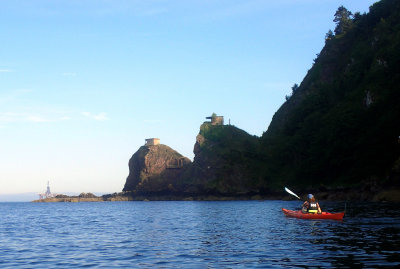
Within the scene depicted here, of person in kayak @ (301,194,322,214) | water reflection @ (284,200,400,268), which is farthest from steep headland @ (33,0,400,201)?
water reflection @ (284,200,400,268)

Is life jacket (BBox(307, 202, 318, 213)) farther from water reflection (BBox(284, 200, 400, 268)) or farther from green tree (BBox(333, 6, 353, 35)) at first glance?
green tree (BBox(333, 6, 353, 35))

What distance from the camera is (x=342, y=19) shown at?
577ft

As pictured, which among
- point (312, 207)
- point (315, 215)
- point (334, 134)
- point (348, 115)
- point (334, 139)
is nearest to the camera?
point (315, 215)

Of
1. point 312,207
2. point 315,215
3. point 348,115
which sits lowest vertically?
point 315,215

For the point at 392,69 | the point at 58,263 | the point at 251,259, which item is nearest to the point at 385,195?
the point at 392,69

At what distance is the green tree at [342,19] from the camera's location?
564 feet

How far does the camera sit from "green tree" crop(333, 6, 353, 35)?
172m

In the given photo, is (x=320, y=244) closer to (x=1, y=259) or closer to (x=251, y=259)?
(x=251, y=259)

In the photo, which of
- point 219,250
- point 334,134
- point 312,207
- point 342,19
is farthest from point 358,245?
point 342,19

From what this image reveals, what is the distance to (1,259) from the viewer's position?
25844 mm

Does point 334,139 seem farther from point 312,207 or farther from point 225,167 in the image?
point 312,207

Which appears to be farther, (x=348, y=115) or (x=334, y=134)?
(x=334, y=134)

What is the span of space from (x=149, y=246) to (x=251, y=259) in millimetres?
9588

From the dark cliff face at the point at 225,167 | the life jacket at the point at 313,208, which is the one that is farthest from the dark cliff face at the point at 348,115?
the life jacket at the point at 313,208
